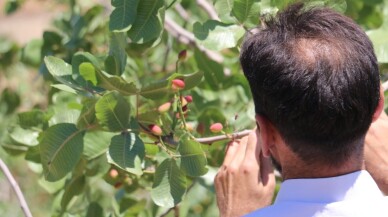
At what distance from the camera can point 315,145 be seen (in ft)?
4.99

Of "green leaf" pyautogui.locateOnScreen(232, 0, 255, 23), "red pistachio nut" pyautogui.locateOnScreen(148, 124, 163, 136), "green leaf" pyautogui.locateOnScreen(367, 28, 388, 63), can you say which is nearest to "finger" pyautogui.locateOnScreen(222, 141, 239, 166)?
"red pistachio nut" pyautogui.locateOnScreen(148, 124, 163, 136)

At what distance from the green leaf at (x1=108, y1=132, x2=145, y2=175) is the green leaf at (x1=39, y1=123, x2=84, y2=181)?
13 centimetres

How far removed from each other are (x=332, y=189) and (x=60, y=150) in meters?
0.77

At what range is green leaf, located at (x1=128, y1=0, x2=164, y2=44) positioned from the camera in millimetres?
2084

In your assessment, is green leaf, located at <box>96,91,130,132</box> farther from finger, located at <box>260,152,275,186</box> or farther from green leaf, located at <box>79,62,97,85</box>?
finger, located at <box>260,152,275,186</box>

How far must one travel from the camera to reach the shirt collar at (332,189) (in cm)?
151

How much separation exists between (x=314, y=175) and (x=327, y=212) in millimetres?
67

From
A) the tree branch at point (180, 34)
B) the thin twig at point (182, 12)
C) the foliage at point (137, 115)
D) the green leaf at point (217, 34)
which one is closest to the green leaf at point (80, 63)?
the foliage at point (137, 115)

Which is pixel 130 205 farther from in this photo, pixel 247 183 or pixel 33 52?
pixel 247 183

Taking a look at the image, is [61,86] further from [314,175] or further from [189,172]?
[314,175]

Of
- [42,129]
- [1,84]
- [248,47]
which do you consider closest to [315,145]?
[248,47]

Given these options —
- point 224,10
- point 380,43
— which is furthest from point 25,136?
point 380,43

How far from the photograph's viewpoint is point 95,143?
2.23 meters

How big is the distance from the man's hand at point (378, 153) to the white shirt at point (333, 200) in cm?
39
